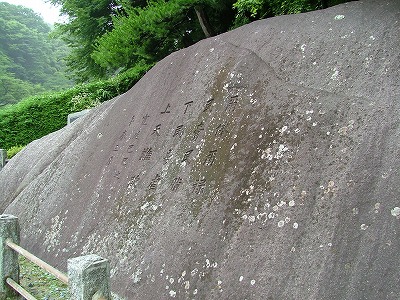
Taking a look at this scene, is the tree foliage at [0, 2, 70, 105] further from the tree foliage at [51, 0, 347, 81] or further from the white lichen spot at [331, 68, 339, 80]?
the white lichen spot at [331, 68, 339, 80]

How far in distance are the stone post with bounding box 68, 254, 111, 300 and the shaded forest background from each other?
536 centimetres

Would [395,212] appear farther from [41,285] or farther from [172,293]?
[41,285]

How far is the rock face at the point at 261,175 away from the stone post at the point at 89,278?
65 centimetres

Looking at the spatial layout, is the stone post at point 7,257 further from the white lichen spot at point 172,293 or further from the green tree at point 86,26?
the green tree at point 86,26

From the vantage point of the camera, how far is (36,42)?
33.4 metres

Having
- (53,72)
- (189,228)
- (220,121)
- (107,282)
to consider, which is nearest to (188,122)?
(220,121)

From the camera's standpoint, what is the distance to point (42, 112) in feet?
50.7

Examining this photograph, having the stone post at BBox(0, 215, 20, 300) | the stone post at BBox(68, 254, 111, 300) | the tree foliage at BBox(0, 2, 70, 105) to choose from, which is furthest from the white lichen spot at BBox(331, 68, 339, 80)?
the tree foliage at BBox(0, 2, 70, 105)

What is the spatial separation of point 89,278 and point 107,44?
733 centimetres

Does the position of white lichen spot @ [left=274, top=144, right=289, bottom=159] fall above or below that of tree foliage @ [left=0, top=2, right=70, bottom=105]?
above

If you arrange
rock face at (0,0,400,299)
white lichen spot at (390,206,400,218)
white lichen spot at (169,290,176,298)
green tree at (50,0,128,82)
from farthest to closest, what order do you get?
green tree at (50,0,128,82), white lichen spot at (169,290,176,298), rock face at (0,0,400,299), white lichen spot at (390,206,400,218)

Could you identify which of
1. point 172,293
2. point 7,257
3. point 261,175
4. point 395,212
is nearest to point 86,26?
point 7,257

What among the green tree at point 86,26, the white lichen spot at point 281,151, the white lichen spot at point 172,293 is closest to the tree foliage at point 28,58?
the green tree at point 86,26

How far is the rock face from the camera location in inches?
95.0
